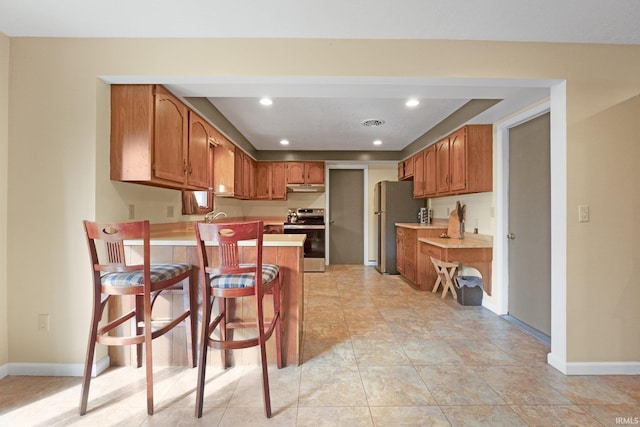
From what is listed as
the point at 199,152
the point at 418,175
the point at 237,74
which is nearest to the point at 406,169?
the point at 418,175

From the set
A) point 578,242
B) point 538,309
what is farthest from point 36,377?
point 538,309

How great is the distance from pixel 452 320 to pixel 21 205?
376 centimetres

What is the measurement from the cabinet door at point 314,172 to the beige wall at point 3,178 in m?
3.77

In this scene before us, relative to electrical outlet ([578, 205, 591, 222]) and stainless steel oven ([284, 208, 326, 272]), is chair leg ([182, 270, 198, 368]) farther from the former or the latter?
stainless steel oven ([284, 208, 326, 272])

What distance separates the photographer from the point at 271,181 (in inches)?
202

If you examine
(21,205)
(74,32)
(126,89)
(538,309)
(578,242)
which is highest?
(74,32)

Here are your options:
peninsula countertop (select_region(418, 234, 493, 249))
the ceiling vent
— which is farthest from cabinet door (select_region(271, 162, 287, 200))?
peninsula countertop (select_region(418, 234, 493, 249))

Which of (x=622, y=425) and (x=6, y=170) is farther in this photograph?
(x=6, y=170)

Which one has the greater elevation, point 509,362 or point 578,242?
point 578,242

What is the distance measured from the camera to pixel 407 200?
4832 mm

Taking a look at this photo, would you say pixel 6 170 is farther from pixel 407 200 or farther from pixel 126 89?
pixel 407 200

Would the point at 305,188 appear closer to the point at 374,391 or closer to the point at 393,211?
the point at 393,211

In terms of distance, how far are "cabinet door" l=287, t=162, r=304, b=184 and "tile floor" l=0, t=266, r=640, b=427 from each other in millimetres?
3152

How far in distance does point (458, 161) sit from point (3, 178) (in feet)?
13.5
